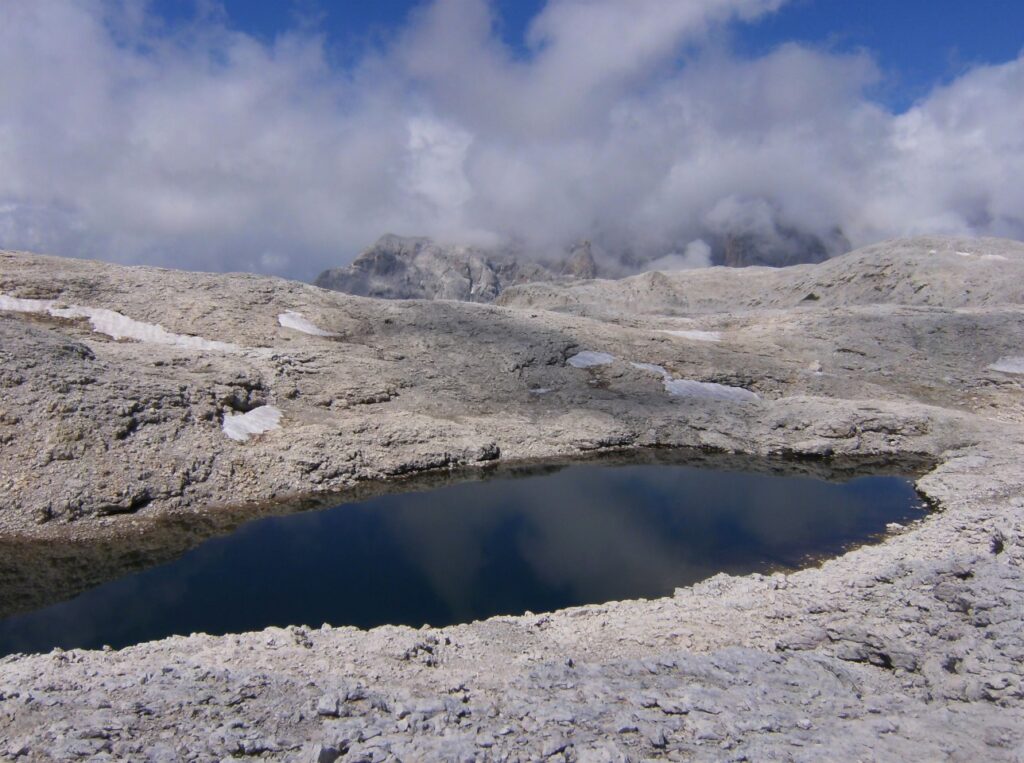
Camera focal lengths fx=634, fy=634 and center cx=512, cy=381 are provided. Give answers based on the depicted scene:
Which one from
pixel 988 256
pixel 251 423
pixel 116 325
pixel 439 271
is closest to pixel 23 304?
pixel 116 325

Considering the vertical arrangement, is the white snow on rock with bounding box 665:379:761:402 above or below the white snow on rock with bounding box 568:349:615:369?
below

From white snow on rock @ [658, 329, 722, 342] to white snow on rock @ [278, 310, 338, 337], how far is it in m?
18.9

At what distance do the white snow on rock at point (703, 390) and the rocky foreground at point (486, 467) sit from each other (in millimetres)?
146

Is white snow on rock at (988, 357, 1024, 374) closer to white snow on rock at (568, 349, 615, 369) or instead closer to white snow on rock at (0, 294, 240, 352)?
white snow on rock at (568, 349, 615, 369)

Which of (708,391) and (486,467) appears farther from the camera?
(708,391)

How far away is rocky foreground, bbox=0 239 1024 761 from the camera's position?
7.44 metres

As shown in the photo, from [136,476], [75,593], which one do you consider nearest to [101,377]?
[136,476]

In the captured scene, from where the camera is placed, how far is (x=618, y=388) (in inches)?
1172

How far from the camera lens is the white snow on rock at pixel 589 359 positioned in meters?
31.5

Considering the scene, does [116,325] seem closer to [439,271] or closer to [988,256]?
[988,256]

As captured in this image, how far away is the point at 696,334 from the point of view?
3803cm

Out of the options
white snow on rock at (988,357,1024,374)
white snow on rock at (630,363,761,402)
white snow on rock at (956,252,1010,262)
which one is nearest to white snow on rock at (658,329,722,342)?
white snow on rock at (630,363,761,402)

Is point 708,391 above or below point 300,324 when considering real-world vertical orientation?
below

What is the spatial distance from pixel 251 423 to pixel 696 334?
25987 millimetres
